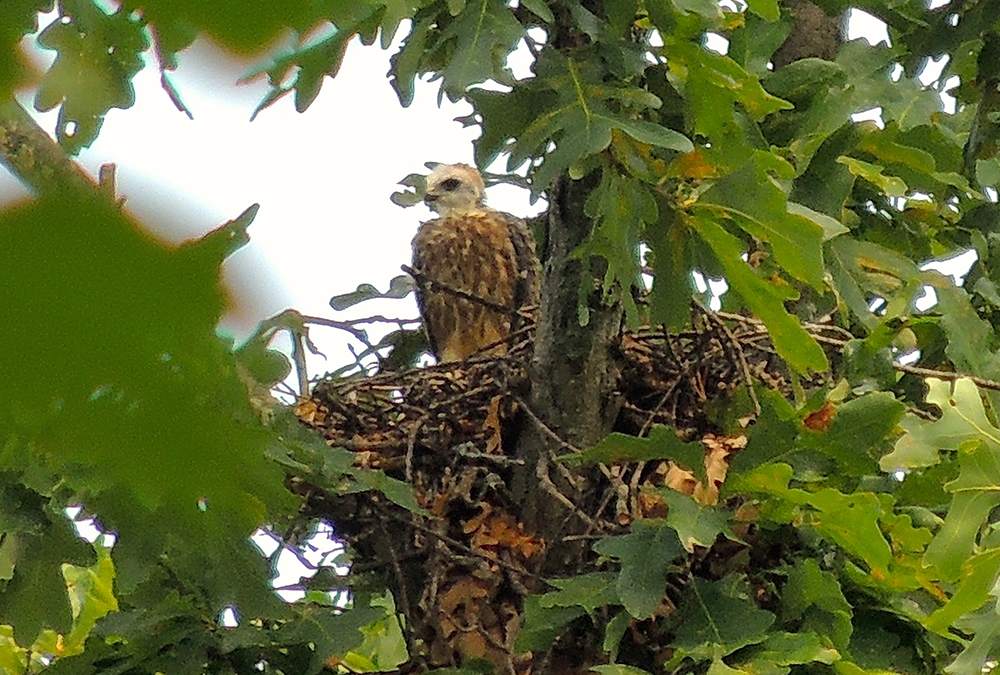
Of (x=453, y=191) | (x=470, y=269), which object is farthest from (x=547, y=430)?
(x=453, y=191)

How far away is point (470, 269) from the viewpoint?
7.50ft

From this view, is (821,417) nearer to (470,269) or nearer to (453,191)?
(470,269)

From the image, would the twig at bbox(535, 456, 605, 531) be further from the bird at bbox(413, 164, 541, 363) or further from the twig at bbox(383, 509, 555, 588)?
the bird at bbox(413, 164, 541, 363)

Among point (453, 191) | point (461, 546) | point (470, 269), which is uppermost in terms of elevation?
point (453, 191)

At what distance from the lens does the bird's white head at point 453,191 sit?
2430 millimetres

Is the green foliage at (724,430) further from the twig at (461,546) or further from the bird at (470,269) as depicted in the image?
the bird at (470,269)

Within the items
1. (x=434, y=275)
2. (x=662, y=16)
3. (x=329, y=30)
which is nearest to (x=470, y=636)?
(x=662, y=16)

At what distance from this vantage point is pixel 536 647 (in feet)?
4.08

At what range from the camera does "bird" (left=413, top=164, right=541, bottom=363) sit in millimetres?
2203

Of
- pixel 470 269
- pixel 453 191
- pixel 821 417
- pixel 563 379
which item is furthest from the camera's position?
pixel 453 191

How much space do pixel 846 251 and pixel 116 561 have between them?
0.84 meters

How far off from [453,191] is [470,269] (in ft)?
0.75

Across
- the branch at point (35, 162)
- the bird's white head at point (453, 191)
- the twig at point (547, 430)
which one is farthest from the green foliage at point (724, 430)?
the bird's white head at point (453, 191)

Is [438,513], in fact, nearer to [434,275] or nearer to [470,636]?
[470,636]
